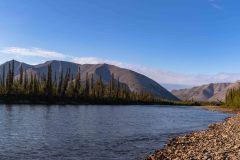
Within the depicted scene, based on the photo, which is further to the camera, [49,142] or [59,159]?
[49,142]

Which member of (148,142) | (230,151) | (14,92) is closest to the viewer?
(230,151)

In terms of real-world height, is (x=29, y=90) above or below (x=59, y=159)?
above

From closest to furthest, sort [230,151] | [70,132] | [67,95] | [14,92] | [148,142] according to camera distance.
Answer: [230,151] < [148,142] < [70,132] < [14,92] < [67,95]

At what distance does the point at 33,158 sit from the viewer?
32.6 metres

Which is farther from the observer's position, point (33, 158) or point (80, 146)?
point (80, 146)

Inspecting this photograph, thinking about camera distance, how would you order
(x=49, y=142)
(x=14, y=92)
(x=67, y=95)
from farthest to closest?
(x=67, y=95), (x=14, y=92), (x=49, y=142)

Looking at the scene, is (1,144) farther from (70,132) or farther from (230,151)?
(230,151)

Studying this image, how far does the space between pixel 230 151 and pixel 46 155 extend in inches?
706

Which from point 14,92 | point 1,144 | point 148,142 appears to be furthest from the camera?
point 14,92

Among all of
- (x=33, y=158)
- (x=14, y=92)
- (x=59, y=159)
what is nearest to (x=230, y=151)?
(x=59, y=159)

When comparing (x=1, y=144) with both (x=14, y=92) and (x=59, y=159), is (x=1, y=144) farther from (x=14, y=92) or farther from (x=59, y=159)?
(x=14, y=92)

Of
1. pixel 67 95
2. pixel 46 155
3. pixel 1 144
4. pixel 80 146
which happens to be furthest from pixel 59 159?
pixel 67 95

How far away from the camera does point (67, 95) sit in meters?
196

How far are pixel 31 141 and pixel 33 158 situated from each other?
414 inches
